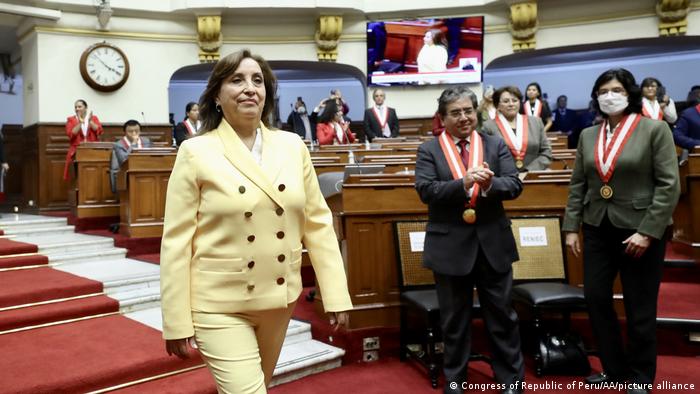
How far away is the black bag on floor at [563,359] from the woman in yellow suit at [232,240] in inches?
64.8

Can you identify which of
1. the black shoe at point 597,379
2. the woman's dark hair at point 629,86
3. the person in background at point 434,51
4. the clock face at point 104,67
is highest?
the person in background at point 434,51

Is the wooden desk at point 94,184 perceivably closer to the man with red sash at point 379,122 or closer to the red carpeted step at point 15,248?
the red carpeted step at point 15,248

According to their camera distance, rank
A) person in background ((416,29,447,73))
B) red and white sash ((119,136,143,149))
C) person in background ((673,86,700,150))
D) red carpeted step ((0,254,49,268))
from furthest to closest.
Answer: person in background ((416,29,447,73)) < red and white sash ((119,136,143,149)) < person in background ((673,86,700,150)) < red carpeted step ((0,254,49,268))

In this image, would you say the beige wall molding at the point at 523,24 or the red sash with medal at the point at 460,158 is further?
the beige wall molding at the point at 523,24

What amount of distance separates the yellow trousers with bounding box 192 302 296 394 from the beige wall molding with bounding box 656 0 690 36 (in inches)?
312

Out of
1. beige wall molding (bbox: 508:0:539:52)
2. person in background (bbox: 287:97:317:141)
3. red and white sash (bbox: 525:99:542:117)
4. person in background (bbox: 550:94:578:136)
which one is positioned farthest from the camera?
person in background (bbox: 550:94:578:136)

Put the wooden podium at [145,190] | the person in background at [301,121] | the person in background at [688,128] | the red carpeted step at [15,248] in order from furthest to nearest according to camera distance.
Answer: the person in background at [301,121] → the wooden podium at [145,190] → the person in background at [688,128] → the red carpeted step at [15,248]

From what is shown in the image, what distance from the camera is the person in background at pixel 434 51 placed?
27.9ft

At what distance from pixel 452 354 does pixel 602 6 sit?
716 cm

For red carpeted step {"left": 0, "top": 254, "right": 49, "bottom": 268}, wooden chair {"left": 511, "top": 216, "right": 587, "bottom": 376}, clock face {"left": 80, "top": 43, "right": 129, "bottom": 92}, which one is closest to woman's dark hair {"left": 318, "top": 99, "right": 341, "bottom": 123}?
clock face {"left": 80, "top": 43, "right": 129, "bottom": 92}

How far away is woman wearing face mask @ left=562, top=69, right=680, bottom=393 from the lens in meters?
2.14

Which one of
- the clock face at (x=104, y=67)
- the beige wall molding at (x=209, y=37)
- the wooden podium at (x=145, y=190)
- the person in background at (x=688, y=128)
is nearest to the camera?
the person in background at (x=688, y=128)

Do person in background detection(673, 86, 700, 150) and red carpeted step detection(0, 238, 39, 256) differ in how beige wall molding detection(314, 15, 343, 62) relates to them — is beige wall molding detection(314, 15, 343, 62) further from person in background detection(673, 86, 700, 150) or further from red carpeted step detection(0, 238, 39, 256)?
red carpeted step detection(0, 238, 39, 256)

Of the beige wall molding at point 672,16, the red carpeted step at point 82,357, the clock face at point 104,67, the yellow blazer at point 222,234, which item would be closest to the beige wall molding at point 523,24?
the beige wall molding at point 672,16
